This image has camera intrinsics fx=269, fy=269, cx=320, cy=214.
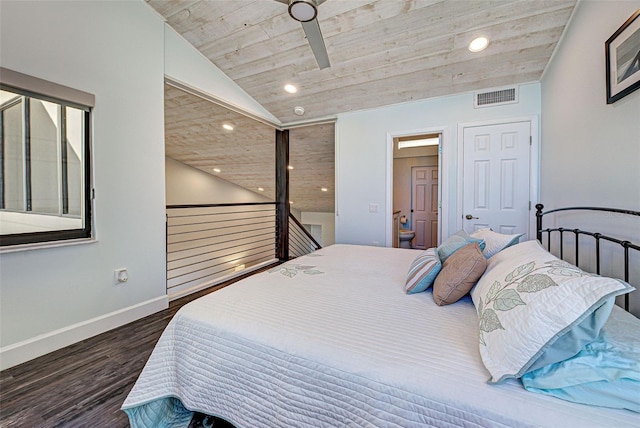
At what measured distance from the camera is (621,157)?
1.37m

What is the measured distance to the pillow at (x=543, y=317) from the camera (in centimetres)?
72

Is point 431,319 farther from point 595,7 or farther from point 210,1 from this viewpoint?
point 210,1

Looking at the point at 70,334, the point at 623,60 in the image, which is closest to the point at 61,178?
the point at 70,334

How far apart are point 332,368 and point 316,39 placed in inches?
75.5

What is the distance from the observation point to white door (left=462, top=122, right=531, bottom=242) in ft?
9.70

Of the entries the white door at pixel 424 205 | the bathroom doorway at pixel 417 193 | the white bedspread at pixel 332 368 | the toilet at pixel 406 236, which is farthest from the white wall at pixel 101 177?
the white door at pixel 424 205

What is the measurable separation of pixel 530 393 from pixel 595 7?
232 centimetres

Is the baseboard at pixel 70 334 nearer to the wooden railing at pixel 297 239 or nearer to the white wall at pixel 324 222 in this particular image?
the wooden railing at pixel 297 239

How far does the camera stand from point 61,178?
202 centimetres

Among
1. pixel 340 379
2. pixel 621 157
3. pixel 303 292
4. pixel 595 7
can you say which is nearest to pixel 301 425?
pixel 340 379

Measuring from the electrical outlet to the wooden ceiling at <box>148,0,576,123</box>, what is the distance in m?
2.42

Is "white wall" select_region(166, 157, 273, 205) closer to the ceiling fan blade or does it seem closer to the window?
the window

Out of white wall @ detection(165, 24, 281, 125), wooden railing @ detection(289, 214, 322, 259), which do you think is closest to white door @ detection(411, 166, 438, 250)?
wooden railing @ detection(289, 214, 322, 259)

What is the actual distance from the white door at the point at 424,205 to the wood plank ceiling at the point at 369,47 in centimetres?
257
